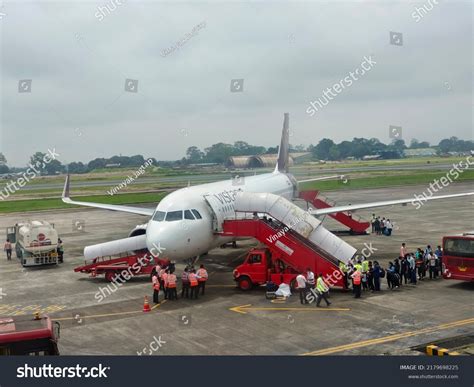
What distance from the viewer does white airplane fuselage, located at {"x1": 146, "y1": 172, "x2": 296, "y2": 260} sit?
84.6ft

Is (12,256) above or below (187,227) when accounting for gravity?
below

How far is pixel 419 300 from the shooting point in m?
24.1

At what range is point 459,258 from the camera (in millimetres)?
26156

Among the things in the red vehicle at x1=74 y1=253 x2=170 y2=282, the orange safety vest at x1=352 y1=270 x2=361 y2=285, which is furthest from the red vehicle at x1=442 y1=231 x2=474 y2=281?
the red vehicle at x1=74 y1=253 x2=170 y2=282

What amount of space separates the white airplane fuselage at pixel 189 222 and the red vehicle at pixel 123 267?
168 inches

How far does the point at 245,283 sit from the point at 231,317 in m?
4.88

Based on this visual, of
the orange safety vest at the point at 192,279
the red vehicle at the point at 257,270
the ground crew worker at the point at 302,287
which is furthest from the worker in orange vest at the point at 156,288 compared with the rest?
the ground crew worker at the point at 302,287

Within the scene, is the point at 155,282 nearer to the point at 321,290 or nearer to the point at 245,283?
the point at 245,283

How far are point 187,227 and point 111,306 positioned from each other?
5223mm

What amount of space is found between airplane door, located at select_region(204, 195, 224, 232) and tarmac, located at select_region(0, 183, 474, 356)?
123 inches

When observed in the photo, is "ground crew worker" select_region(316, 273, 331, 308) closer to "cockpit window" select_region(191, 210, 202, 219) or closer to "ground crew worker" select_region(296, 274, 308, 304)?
"ground crew worker" select_region(296, 274, 308, 304)

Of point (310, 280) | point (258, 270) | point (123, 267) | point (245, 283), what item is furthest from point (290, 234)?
point (123, 267)
